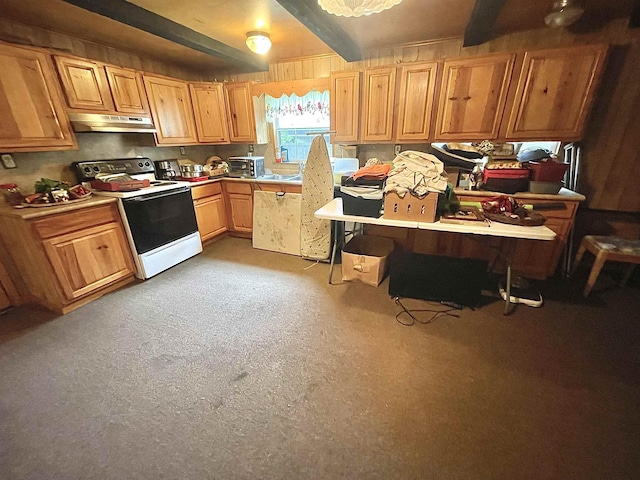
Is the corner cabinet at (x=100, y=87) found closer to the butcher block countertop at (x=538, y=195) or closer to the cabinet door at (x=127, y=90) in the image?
the cabinet door at (x=127, y=90)

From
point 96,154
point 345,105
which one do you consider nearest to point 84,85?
point 96,154

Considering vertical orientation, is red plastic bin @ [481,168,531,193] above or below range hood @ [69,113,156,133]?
below

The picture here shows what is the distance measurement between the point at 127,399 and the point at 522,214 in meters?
2.85

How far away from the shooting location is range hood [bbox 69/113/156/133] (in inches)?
95.4

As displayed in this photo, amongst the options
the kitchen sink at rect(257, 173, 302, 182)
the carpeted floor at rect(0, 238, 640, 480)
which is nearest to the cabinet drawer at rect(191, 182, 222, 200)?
the kitchen sink at rect(257, 173, 302, 182)

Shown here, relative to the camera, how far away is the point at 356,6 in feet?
5.18

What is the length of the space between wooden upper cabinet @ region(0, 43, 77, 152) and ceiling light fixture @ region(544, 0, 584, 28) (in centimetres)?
412

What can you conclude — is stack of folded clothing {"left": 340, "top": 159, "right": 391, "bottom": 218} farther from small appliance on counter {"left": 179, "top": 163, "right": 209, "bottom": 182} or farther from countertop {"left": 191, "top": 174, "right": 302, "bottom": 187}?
small appliance on counter {"left": 179, "top": 163, "right": 209, "bottom": 182}

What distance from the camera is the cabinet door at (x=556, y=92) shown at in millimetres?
2164

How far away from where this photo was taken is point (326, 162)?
2809 mm

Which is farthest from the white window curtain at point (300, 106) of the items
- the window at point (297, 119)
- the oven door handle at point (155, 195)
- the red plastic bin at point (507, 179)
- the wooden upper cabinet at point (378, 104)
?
the red plastic bin at point (507, 179)

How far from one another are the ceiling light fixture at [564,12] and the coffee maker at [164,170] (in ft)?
13.6

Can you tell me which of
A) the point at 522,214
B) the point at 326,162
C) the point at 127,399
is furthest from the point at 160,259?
the point at 522,214

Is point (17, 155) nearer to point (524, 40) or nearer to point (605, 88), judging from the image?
point (524, 40)
